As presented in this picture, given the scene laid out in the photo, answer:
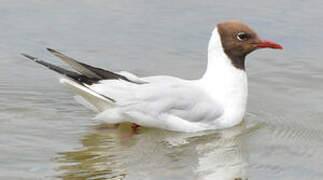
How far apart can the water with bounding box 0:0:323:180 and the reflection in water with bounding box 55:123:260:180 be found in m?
0.01

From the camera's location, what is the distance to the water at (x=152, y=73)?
835 centimetres

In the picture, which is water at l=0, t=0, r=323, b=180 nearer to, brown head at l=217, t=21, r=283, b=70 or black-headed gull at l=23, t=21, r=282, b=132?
black-headed gull at l=23, t=21, r=282, b=132

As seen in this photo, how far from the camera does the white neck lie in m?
9.50

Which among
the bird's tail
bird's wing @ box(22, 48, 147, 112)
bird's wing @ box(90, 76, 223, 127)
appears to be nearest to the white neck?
bird's wing @ box(90, 76, 223, 127)

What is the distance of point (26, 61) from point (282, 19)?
4088 millimetres

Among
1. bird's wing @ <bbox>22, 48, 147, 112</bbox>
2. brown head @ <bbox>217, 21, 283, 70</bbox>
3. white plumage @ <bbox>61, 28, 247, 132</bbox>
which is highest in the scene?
brown head @ <bbox>217, 21, 283, 70</bbox>

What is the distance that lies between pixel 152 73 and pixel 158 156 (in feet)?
9.66

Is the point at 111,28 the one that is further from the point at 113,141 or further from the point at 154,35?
the point at 113,141

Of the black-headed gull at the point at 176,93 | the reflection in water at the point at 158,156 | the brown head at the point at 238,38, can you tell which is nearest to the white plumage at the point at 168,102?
the black-headed gull at the point at 176,93

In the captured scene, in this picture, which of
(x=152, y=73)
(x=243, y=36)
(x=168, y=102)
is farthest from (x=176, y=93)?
(x=152, y=73)

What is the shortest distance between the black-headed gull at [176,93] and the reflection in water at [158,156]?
0.58ft

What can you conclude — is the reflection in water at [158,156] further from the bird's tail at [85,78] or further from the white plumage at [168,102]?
the bird's tail at [85,78]

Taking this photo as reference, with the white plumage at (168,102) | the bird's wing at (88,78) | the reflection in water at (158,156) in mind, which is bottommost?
the reflection in water at (158,156)

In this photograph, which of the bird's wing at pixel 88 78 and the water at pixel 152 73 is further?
the bird's wing at pixel 88 78
